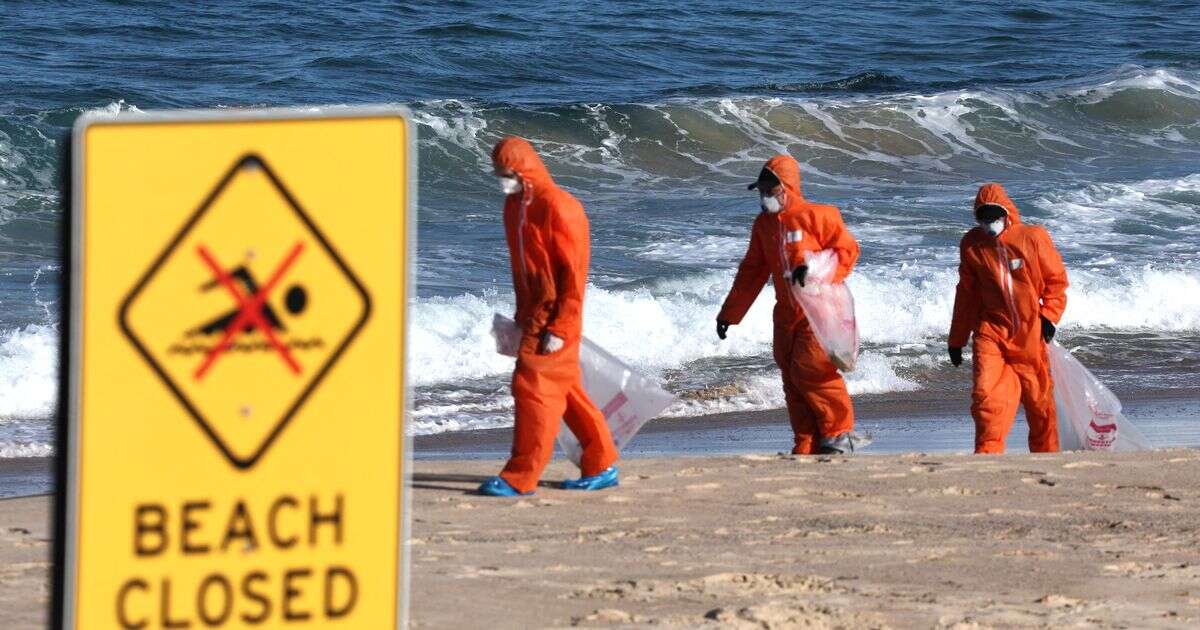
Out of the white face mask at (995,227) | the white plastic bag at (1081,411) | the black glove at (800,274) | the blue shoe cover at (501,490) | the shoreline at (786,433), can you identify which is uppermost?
the white face mask at (995,227)

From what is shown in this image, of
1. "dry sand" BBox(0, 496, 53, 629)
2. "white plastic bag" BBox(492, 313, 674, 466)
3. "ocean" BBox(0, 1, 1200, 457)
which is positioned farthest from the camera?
"ocean" BBox(0, 1, 1200, 457)

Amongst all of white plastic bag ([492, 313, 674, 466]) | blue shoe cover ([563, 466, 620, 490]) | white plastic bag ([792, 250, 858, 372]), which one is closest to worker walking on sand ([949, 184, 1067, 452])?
white plastic bag ([792, 250, 858, 372])

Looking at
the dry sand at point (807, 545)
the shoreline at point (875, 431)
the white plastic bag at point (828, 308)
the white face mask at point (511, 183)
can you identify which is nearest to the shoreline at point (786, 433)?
the shoreline at point (875, 431)

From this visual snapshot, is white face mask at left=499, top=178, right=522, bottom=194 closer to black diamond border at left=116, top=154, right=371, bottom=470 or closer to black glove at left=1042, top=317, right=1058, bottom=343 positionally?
black glove at left=1042, top=317, right=1058, bottom=343

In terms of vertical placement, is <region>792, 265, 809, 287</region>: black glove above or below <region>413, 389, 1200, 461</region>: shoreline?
above

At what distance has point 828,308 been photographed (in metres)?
8.58

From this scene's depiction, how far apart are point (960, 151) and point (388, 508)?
23.6 metres

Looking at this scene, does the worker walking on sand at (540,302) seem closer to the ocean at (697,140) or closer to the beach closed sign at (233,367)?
the ocean at (697,140)

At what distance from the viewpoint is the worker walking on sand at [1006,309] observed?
886cm

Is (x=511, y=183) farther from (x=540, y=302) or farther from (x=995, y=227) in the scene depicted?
(x=995, y=227)

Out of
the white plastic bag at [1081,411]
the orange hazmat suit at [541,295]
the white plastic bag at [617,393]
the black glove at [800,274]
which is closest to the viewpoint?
the orange hazmat suit at [541,295]

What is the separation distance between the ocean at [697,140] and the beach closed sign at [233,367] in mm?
5845

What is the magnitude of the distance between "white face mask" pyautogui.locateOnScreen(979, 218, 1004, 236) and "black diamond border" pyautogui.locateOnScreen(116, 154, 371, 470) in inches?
275

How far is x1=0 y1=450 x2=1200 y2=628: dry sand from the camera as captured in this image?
17.8ft
